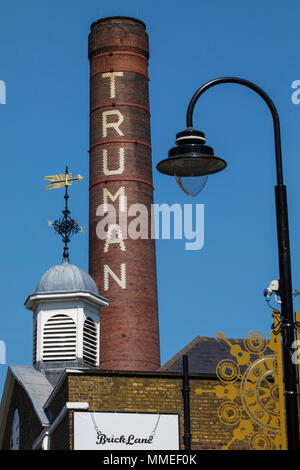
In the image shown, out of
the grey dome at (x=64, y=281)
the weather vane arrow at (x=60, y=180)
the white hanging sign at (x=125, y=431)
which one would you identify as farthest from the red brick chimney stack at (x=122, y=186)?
the white hanging sign at (x=125, y=431)

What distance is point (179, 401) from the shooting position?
26.6 metres

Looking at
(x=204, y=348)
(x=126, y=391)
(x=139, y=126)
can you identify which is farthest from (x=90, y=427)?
(x=139, y=126)

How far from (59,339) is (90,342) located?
95 cm

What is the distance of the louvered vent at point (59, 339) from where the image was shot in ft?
103

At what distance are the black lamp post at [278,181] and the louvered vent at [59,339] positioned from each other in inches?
669

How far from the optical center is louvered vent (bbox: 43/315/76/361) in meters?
31.3

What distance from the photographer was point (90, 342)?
105 ft

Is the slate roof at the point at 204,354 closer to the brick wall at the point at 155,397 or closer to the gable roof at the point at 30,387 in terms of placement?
the brick wall at the point at 155,397

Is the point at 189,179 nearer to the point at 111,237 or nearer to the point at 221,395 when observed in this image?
the point at 221,395

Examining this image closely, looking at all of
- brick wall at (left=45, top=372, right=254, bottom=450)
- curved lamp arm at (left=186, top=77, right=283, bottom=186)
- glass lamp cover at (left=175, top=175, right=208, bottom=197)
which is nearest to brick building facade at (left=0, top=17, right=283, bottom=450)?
brick wall at (left=45, top=372, right=254, bottom=450)

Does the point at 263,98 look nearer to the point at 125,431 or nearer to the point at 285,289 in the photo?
the point at 285,289

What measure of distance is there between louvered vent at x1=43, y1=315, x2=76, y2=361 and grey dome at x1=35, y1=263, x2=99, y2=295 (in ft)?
2.80
